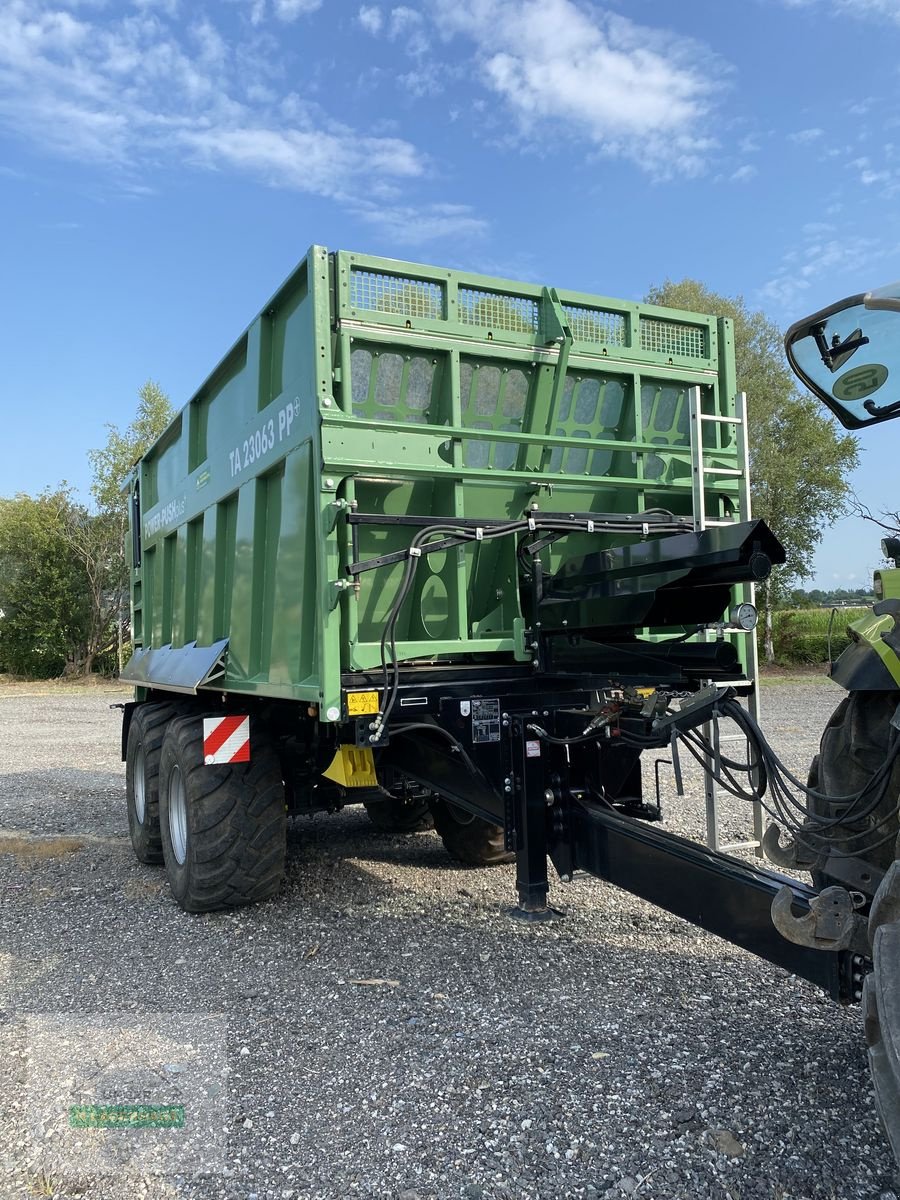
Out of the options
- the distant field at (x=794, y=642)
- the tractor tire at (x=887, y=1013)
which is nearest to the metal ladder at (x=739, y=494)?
the tractor tire at (x=887, y=1013)

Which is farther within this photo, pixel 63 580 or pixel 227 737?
pixel 63 580

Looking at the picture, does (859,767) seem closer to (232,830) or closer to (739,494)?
(739,494)

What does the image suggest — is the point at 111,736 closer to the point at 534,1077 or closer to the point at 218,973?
the point at 218,973

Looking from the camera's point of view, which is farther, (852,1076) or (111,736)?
(111,736)

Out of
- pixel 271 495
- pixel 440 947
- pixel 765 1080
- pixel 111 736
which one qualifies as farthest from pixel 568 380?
pixel 111 736

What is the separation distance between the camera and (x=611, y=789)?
171 inches

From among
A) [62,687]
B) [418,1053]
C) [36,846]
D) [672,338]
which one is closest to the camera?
[418,1053]

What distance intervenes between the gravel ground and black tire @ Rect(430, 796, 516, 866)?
0.30 meters

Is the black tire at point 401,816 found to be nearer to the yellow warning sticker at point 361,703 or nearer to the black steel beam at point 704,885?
the yellow warning sticker at point 361,703

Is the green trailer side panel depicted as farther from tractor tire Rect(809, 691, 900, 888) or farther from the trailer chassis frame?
tractor tire Rect(809, 691, 900, 888)

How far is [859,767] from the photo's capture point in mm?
2658

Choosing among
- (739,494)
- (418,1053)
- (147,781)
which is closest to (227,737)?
(147,781)

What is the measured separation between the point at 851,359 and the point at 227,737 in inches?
148

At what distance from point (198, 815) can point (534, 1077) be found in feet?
8.59
